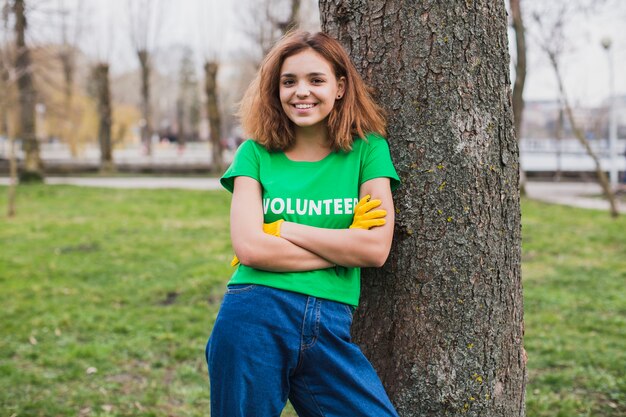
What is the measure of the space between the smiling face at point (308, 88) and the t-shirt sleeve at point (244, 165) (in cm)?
16

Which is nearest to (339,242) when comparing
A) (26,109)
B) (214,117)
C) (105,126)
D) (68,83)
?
(26,109)

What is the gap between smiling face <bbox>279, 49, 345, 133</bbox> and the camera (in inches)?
84.3

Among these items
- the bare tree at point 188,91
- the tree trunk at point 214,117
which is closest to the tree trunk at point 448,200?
the tree trunk at point 214,117

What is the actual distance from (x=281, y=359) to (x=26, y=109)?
20.3 meters

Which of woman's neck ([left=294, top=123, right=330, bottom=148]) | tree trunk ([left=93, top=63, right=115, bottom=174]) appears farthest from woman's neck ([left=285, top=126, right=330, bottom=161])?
tree trunk ([left=93, top=63, right=115, bottom=174])

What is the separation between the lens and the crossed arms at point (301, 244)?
6.57ft

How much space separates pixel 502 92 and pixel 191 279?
5.32 meters

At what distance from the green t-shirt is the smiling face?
0.13 meters

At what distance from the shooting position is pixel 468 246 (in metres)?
2.31

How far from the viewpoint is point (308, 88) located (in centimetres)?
213

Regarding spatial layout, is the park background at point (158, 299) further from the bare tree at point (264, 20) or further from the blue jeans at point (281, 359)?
the bare tree at point (264, 20)

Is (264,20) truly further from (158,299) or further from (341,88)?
(341,88)

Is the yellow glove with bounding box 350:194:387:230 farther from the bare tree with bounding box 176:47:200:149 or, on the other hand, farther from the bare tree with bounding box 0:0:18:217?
the bare tree with bounding box 176:47:200:149

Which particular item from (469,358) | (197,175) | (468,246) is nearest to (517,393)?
(469,358)
